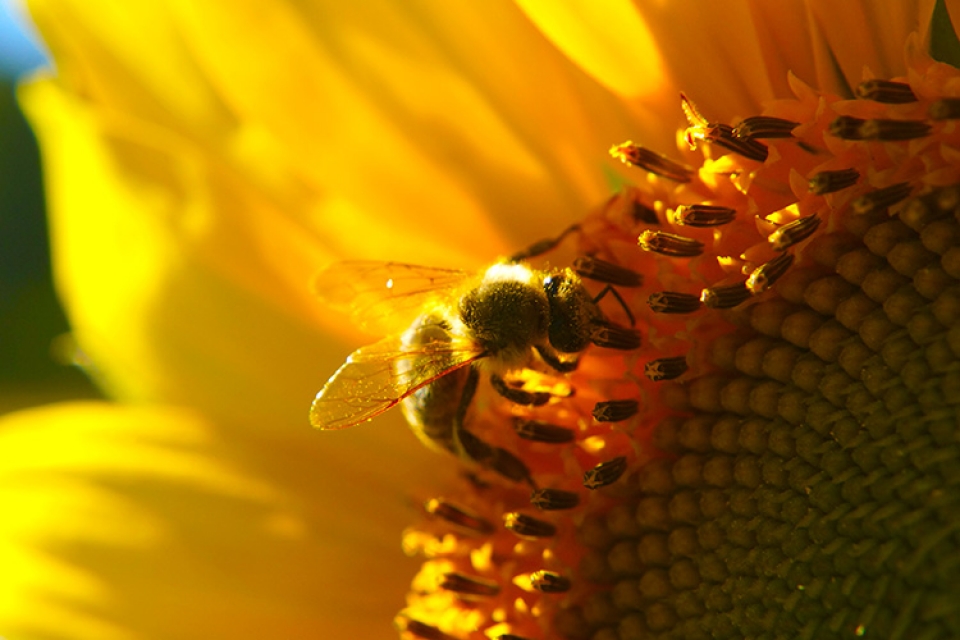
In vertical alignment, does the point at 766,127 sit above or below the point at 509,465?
above

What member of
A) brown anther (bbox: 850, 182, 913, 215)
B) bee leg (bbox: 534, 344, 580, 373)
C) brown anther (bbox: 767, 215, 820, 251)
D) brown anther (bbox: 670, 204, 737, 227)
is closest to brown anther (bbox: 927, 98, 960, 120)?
brown anther (bbox: 850, 182, 913, 215)

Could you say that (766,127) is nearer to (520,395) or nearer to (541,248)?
(541,248)

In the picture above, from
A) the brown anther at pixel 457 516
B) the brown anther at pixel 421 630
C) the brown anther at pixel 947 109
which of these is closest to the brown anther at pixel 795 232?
the brown anther at pixel 947 109

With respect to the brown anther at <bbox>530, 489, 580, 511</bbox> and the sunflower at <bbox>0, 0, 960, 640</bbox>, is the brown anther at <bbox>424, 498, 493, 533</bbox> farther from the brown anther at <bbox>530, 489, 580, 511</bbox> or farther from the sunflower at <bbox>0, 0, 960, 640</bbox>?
the brown anther at <bbox>530, 489, 580, 511</bbox>

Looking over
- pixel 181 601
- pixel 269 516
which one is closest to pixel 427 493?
pixel 269 516

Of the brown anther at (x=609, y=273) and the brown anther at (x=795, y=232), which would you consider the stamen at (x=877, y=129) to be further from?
the brown anther at (x=609, y=273)

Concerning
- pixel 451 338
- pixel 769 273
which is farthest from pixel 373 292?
pixel 769 273

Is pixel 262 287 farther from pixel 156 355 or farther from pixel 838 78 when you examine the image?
pixel 838 78
